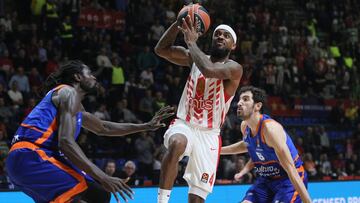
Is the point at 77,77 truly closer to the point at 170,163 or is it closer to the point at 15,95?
the point at 170,163

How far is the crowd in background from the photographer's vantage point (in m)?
11.9

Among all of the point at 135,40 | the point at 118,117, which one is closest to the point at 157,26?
the point at 135,40

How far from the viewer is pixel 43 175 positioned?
4.79 metres

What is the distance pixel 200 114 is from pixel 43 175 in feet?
6.97

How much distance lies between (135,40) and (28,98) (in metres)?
3.74

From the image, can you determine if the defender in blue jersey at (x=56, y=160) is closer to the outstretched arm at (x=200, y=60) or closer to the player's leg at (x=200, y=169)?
the outstretched arm at (x=200, y=60)


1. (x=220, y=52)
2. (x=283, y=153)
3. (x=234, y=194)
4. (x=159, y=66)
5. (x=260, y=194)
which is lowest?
(x=234, y=194)

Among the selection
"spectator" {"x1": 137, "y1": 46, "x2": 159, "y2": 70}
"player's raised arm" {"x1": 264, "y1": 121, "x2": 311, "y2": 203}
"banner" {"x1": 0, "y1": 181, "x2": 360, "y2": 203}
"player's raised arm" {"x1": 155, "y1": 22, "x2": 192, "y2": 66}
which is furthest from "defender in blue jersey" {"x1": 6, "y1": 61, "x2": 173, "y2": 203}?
"spectator" {"x1": 137, "y1": 46, "x2": 159, "y2": 70}

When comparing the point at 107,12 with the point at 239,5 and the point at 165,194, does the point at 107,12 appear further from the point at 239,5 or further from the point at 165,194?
the point at 165,194

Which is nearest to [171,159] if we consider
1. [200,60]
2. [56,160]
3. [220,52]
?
[200,60]

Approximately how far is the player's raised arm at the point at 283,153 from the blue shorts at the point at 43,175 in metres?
2.25

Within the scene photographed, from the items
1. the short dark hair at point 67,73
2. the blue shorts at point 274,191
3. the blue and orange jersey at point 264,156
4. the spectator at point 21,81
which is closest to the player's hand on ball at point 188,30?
the blue and orange jersey at point 264,156

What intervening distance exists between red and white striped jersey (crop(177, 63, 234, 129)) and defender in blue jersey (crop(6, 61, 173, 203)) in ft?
5.69

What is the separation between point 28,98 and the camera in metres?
11.8
